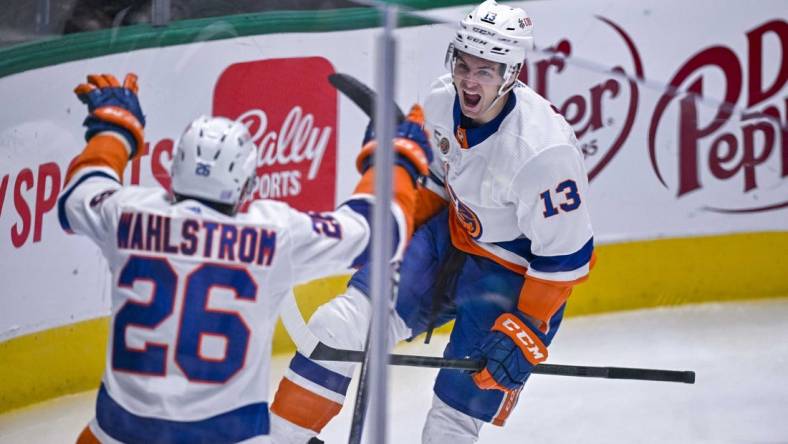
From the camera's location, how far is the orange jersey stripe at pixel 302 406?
6.84 feet

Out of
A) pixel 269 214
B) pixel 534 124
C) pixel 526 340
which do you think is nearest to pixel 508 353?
pixel 526 340

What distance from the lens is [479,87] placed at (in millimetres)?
2428

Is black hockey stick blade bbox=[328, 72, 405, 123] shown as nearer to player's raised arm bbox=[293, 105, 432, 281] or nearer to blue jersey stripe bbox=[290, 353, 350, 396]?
player's raised arm bbox=[293, 105, 432, 281]

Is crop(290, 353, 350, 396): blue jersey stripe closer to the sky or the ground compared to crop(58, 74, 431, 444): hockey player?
closer to the ground

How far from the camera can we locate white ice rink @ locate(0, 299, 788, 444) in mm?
2234

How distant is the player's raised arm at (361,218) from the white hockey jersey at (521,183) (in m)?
0.24

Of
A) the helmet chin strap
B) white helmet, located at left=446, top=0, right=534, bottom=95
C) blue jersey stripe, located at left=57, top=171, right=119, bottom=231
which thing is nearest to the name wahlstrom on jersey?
blue jersey stripe, located at left=57, top=171, right=119, bottom=231

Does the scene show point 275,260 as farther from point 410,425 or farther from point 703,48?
point 703,48

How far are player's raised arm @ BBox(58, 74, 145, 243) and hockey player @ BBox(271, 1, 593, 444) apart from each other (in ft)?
1.48

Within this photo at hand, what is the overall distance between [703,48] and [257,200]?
258cm

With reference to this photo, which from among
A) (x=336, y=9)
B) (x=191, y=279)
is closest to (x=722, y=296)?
(x=336, y=9)

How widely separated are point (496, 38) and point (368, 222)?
25.1 inches

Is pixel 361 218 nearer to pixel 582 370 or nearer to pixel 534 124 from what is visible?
pixel 534 124

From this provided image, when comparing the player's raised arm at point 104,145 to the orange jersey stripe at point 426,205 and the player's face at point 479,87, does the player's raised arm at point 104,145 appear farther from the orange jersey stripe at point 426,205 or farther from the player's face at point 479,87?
the player's face at point 479,87
